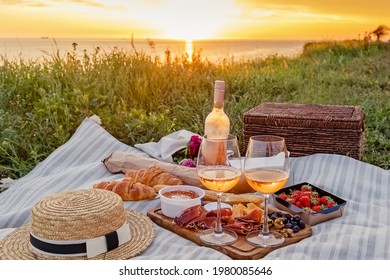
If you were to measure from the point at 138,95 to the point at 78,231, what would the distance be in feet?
10.2

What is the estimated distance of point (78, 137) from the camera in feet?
11.1

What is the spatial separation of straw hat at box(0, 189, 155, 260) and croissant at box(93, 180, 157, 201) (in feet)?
1.50

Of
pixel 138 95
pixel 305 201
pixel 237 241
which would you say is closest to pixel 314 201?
pixel 305 201

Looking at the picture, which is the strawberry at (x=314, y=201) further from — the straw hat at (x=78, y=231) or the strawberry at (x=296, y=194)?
the straw hat at (x=78, y=231)

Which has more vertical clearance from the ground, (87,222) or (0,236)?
(87,222)

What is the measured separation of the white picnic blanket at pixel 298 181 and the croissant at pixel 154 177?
0.16 m

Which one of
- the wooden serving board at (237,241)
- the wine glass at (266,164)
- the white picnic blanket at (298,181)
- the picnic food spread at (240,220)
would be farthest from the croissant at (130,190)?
the wine glass at (266,164)

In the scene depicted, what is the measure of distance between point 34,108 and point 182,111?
3.92 ft

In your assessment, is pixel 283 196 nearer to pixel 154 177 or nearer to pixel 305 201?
pixel 305 201

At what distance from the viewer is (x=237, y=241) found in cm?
184

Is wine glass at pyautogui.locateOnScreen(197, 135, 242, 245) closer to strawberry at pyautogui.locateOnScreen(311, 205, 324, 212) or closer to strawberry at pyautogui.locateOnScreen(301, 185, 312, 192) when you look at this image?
strawberry at pyautogui.locateOnScreen(311, 205, 324, 212)

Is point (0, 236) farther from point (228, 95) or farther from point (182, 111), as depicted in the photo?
point (228, 95)

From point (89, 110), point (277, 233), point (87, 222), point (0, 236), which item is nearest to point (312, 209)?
point (277, 233)
